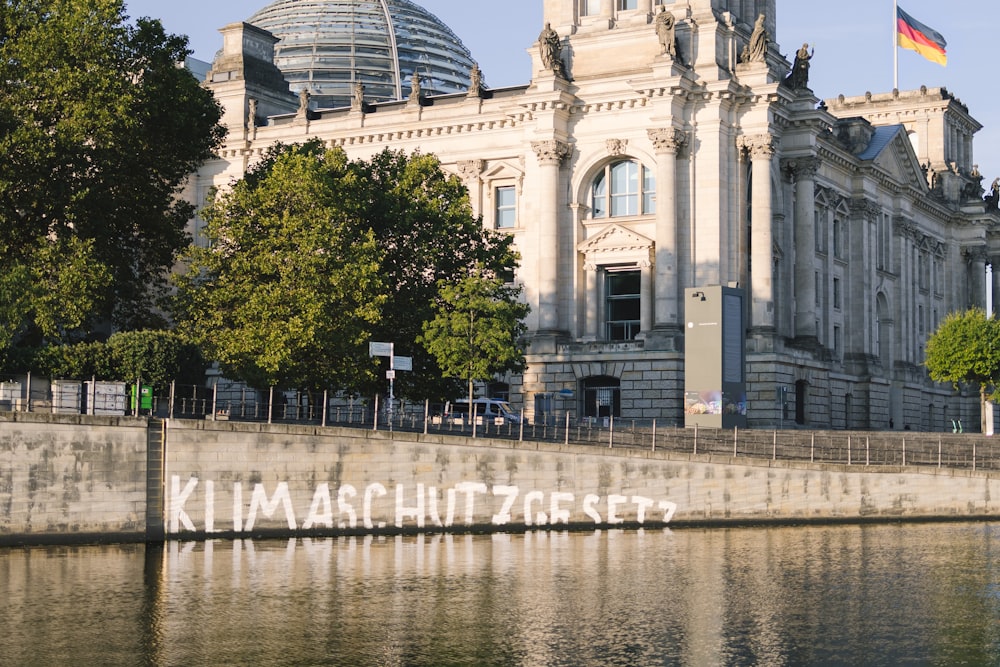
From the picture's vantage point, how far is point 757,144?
88.6 metres

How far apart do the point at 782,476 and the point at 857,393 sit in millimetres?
45102

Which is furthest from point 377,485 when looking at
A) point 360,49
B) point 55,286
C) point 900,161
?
point 360,49

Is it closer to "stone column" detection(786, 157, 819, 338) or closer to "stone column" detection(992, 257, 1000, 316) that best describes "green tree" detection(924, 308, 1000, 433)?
"stone column" detection(786, 157, 819, 338)

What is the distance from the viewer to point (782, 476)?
61.2 m

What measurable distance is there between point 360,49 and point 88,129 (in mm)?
78045

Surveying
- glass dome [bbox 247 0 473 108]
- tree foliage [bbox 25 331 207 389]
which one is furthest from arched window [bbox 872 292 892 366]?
tree foliage [bbox 25 331 207 389]

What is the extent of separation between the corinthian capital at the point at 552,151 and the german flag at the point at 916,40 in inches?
1296

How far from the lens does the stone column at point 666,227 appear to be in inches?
3391

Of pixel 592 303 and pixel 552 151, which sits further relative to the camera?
pixel 592 303

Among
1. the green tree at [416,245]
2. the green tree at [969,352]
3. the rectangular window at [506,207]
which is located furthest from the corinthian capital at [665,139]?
the green tree at [969,352]

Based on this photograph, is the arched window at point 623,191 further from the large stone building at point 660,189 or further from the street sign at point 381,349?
the street sign at point 381,349

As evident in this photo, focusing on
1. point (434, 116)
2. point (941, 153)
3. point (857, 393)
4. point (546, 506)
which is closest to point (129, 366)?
point (546, 506)

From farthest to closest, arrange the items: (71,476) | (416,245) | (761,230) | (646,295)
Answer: (761,230) < (646,295) < (416,245) < (71,476)

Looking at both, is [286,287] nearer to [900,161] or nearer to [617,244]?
[617,244]
